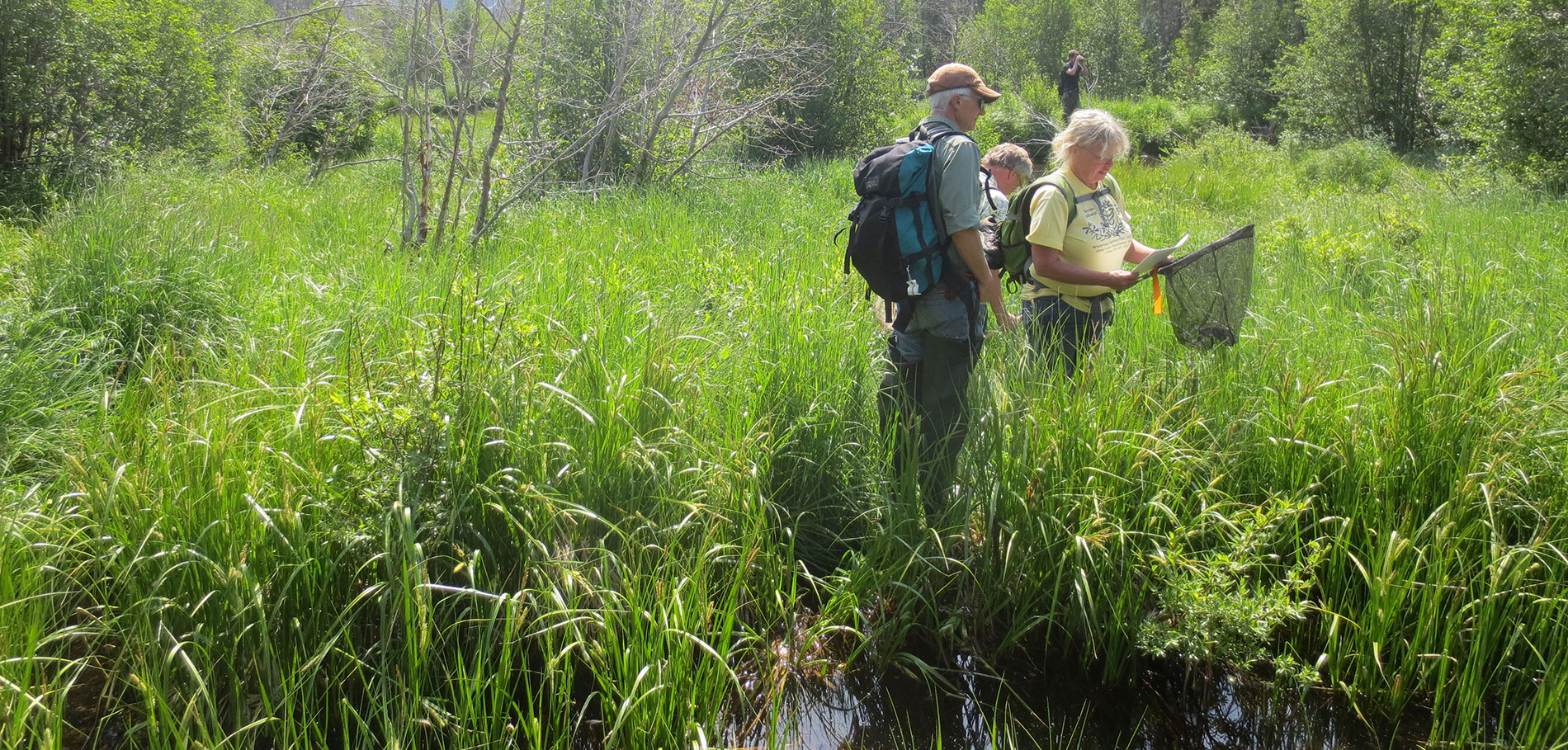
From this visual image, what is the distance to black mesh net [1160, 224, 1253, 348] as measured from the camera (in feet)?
12.0

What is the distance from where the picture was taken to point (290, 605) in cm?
256

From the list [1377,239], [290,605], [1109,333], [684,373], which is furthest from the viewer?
[1377,239]

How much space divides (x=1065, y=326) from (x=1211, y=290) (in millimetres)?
576

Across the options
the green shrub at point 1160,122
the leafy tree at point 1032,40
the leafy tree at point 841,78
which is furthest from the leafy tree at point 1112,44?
the leafy tree at point 841,78

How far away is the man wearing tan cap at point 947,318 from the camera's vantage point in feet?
10.4

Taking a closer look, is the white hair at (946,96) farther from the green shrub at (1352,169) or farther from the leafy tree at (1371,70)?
the leafy tree at (1371,70)

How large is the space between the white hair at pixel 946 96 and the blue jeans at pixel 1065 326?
98 cm

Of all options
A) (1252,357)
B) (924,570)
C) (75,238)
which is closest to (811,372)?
(924,570)

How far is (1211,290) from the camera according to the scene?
12.0ft

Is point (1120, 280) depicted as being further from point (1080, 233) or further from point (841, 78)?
point (841, 78)

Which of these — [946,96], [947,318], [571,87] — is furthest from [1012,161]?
[571,87]

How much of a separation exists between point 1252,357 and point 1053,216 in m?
1.10

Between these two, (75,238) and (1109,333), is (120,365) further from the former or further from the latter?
(1109,333)

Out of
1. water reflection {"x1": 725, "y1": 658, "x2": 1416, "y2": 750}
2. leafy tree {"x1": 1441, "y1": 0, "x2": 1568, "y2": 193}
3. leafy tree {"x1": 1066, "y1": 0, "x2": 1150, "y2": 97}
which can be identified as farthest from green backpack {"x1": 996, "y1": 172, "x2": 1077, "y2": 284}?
leafy tree {"x1": 1066, "y1": 0, "x2": 1150, "y2": 97}
